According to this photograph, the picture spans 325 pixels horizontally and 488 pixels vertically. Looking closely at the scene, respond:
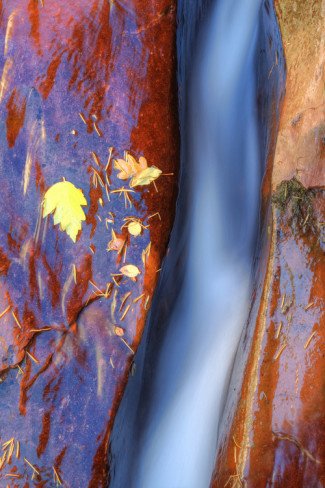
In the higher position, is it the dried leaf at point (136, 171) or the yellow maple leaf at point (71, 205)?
the dried leaf at point (136, 171)

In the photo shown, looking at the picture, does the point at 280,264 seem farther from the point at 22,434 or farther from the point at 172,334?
the point at 22,434

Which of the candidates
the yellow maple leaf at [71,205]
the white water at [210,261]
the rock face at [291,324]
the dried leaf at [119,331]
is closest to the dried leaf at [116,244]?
the yellow maple leaf at [71,205]

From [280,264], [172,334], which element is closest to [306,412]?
[280,264]

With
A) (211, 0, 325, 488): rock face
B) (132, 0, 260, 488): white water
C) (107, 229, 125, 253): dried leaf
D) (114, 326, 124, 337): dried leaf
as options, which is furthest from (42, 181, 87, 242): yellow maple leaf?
(211, 0, 325, 488): rock face

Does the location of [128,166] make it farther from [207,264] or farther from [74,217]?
[207,264]

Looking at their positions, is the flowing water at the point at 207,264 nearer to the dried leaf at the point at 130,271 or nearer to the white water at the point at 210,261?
the white water at the point at 210,261

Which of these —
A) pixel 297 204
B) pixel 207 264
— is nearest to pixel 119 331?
pixel 207 264

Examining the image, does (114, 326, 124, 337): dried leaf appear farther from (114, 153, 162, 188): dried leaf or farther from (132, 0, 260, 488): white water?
(114, 153, 162, 188): dried leaf
